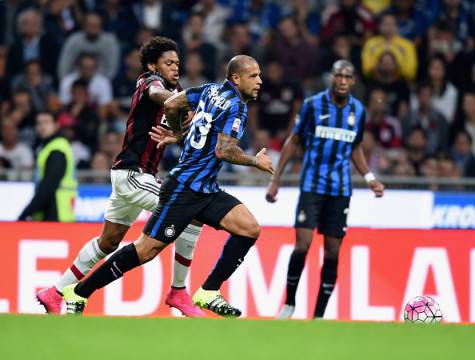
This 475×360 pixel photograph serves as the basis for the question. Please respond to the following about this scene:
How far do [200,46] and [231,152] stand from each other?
7.89m

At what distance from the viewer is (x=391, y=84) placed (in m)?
15.9

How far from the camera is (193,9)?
55.0ft

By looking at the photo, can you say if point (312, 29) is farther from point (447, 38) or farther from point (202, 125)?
point (202, 125)

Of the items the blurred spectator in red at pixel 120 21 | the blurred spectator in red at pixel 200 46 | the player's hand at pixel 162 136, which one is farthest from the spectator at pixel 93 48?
the player's hand at pixel 162 136

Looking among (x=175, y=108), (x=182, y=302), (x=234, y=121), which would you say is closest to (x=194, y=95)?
→ (x=175, y=108)

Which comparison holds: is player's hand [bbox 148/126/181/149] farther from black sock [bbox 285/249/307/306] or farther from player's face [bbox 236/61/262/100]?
black sock [bbox 285/249/307/306]

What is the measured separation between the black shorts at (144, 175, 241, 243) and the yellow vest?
3.47m

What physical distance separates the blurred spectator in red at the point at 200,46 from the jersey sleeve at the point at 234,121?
7518 millimetres

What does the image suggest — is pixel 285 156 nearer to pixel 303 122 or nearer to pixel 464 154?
pixel 303 122

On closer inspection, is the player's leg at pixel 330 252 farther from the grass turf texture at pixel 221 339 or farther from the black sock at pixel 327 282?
the grass turf texture at pixel 221 339

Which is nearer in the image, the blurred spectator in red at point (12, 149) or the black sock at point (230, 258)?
the black sock at point (230, 258)

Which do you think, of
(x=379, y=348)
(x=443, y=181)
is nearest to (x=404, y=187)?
(x=443, y=181)

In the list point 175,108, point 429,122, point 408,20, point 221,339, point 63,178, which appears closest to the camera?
point 221,339

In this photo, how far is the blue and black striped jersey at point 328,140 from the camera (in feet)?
33.8
